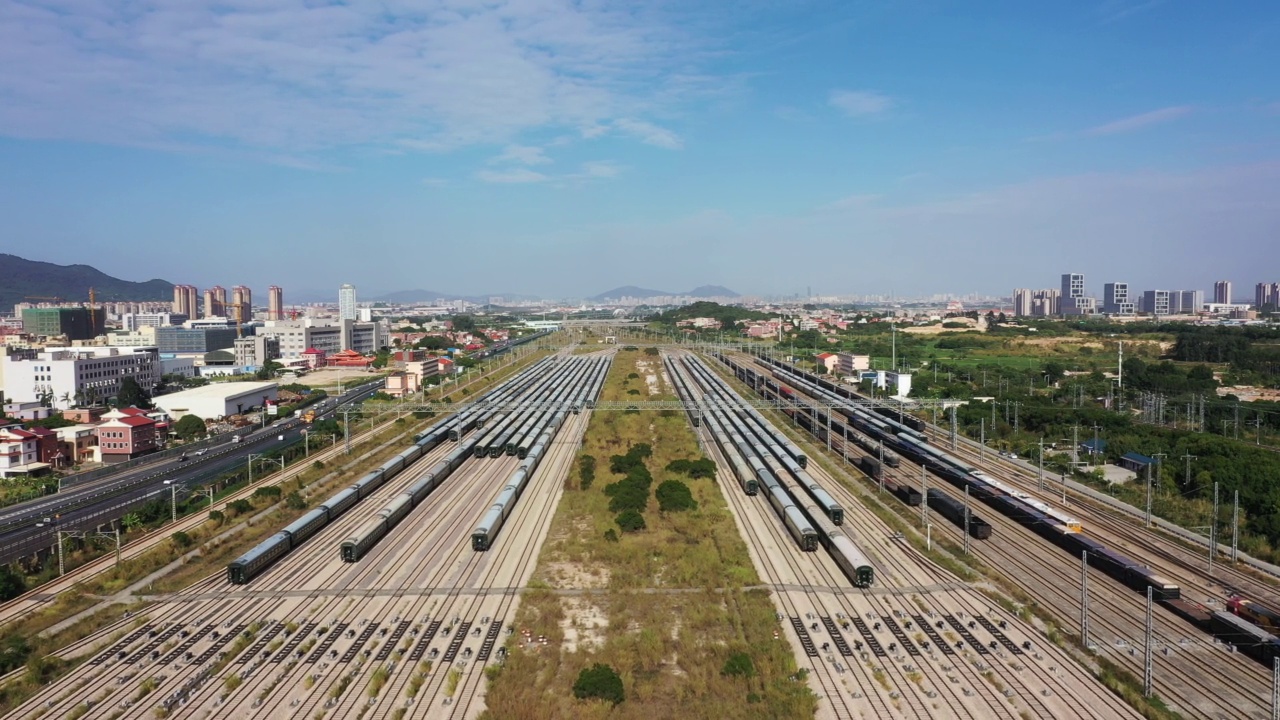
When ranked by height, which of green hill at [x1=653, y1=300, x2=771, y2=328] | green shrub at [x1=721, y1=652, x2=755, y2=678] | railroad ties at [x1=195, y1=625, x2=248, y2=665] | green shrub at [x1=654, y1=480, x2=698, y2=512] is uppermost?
green hill at [x1=653, y1=300, x2=771, y2=328]

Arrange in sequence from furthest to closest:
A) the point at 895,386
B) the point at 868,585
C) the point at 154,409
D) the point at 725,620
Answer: the point at 895,386 → the point at 154,409 → the point at 868,585 → the point at 725,620

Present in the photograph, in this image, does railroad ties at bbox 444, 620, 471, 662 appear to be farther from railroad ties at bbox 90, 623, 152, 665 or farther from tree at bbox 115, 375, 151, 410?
tree at bbox 115, 375, 151, 410

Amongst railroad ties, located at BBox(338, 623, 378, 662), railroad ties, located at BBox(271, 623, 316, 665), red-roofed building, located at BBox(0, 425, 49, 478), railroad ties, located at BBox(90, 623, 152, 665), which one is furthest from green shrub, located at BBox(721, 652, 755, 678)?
red-roofed building, located at BBox(0, 425, 49, 478)

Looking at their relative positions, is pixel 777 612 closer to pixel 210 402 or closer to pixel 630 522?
pixel 630 522

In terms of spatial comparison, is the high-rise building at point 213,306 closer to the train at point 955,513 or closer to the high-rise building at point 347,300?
the high-rise building at point 347,300

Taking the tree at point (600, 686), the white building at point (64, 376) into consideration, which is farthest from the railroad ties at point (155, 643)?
the white building at point (64, 376)

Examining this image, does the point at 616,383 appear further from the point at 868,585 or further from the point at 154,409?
the point at 868,585

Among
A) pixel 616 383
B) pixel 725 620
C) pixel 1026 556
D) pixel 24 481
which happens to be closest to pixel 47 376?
pixel 24 481
